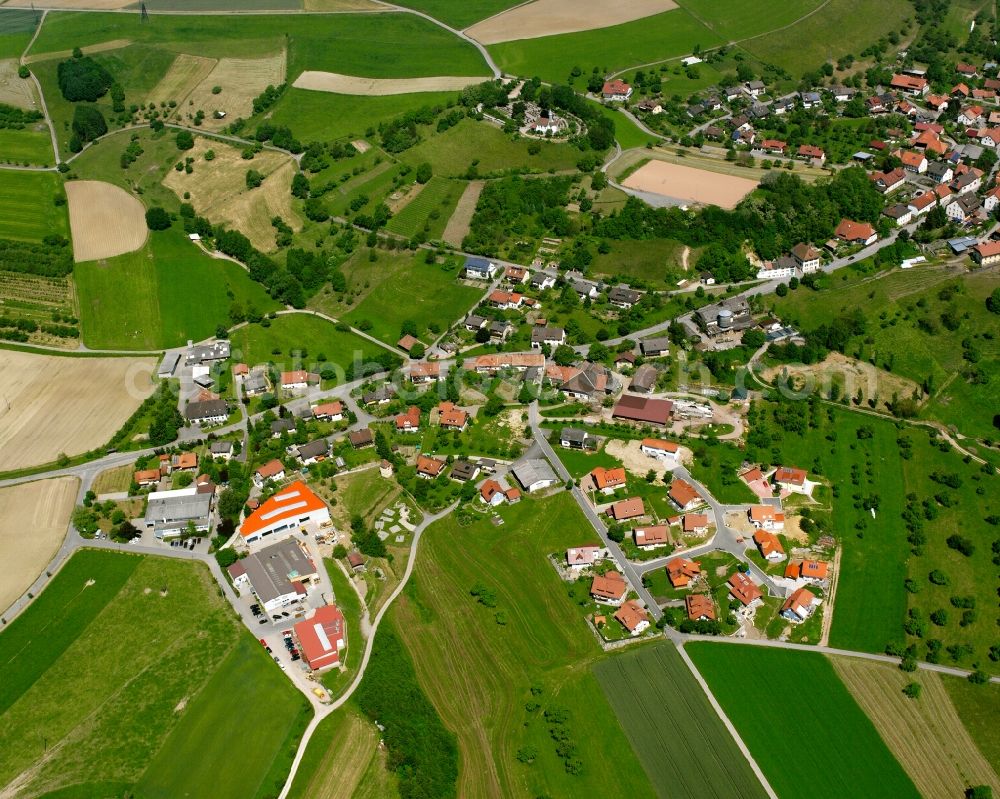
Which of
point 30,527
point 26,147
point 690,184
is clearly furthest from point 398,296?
point 26,147

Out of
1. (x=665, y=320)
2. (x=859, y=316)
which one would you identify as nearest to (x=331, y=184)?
(x=665, y=320)

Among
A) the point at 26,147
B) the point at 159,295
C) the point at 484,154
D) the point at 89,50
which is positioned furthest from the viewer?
the point at 89,50

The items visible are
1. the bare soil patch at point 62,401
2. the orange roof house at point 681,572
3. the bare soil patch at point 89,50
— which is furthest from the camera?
the bare soil patch at point 89,50

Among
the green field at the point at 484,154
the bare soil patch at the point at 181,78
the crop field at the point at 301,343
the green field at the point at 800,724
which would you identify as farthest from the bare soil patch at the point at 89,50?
the green field at the point at 800,724

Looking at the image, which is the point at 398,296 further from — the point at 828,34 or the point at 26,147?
the point at 828,34

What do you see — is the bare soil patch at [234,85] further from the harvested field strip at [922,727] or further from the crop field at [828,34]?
the harvested field strip at [922,727]

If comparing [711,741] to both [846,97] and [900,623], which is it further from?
[846,97]
